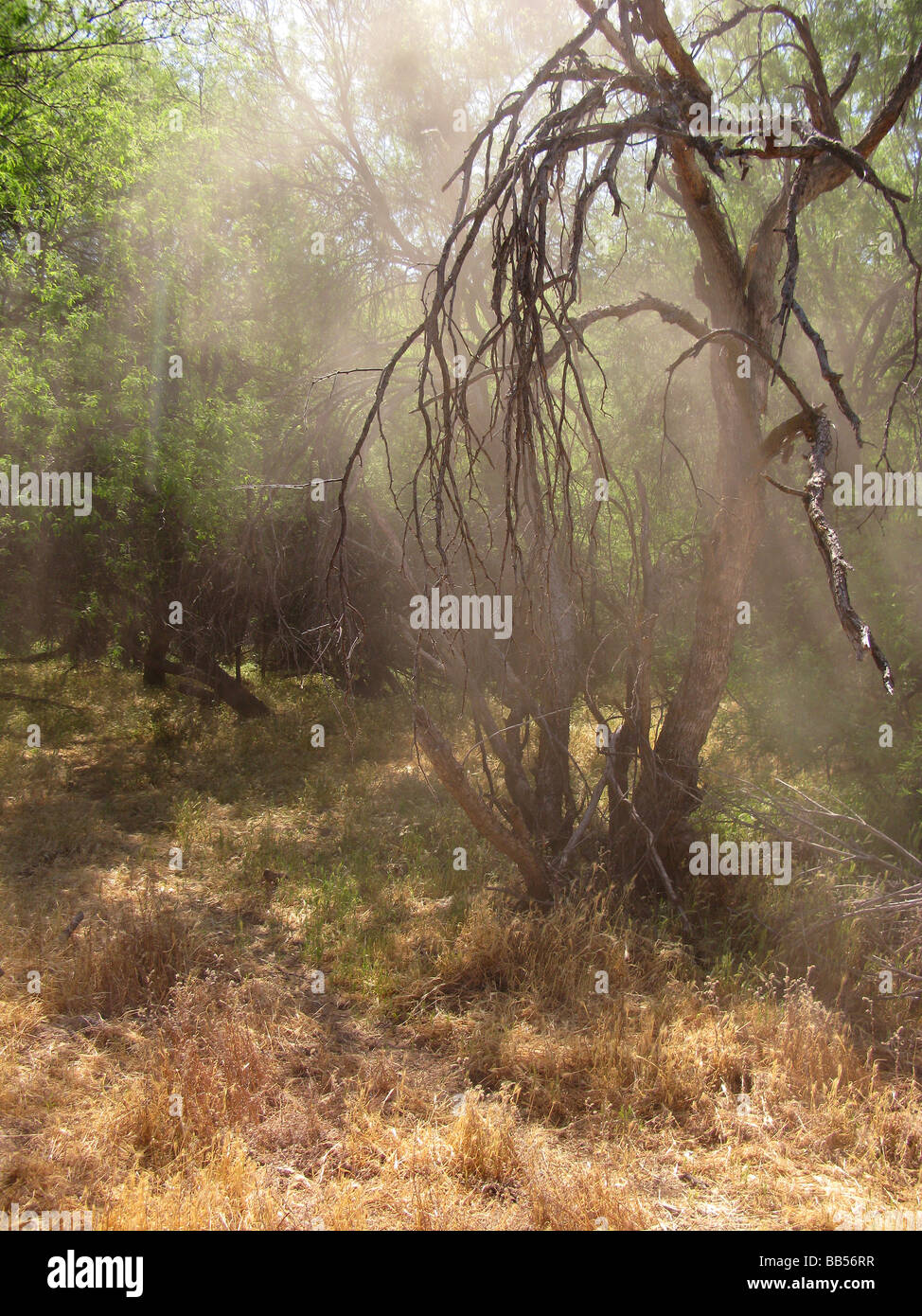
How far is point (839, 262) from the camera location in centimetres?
926

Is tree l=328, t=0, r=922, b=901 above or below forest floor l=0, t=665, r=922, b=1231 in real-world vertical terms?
above

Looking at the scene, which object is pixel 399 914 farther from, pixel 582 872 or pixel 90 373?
pixel 90 373

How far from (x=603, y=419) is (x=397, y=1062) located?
688cm

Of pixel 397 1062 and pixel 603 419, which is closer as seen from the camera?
pixel 397 1062

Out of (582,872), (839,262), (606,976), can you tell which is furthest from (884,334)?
(606,976)

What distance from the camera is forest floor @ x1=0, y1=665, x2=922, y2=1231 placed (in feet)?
11.3

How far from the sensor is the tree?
8.80 ft

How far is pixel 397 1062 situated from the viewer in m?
4.55

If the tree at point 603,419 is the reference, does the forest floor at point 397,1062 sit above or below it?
below

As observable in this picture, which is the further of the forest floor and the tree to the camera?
the forest floor

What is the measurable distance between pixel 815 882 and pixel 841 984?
125 centimetres

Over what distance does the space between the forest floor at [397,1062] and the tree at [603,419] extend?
0.98 metres

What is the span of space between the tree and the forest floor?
0.98 m

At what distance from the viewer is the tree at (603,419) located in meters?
2.68
